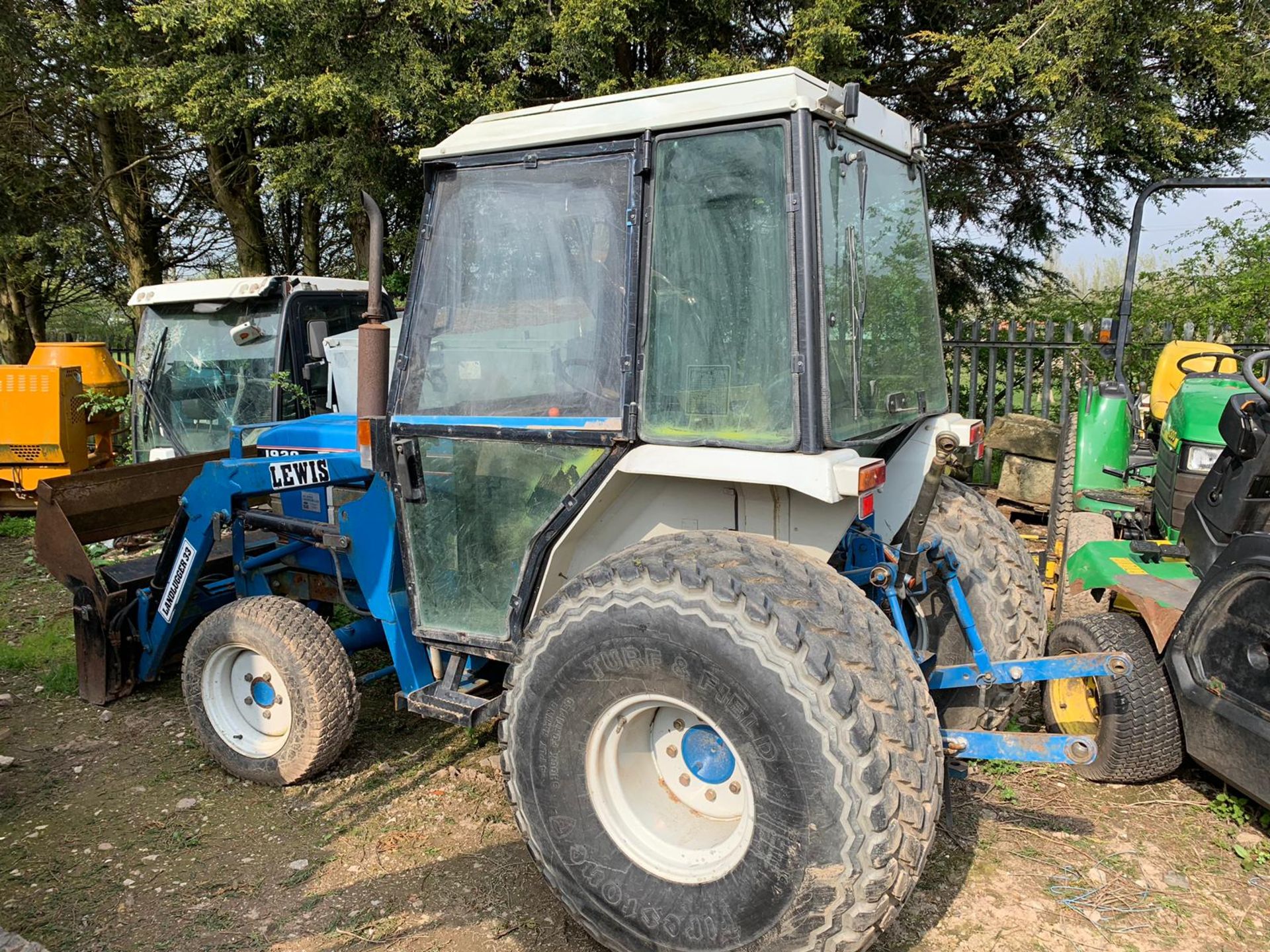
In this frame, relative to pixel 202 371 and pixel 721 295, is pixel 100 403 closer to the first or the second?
pixel 202 371

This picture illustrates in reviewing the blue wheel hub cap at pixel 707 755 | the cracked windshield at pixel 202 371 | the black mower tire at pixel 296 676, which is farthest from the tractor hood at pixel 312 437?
the cracked windshield at pixel 202 371

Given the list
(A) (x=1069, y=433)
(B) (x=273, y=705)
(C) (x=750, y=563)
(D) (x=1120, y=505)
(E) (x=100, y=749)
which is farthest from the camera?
(A) (x=1069, y=433)

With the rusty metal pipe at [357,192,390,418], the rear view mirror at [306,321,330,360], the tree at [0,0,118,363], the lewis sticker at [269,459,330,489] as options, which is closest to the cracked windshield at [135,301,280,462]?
the rear view mirror at [306,321,330,360]

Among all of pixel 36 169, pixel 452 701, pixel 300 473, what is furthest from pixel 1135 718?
pixel 36 169

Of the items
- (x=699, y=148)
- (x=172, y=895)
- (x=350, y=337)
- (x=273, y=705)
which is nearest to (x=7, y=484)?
(x=350, y=337)

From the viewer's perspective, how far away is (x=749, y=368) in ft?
8.38

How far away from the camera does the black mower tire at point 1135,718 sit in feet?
11.0

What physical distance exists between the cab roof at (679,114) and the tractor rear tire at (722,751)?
118 cm

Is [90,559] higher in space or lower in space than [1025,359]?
lower

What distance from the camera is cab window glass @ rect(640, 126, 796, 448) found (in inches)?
98.7

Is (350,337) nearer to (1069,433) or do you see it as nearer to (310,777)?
(310,777)

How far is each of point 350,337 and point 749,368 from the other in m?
4.35

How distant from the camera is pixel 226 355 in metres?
6.93

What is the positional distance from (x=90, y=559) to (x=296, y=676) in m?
1.62
